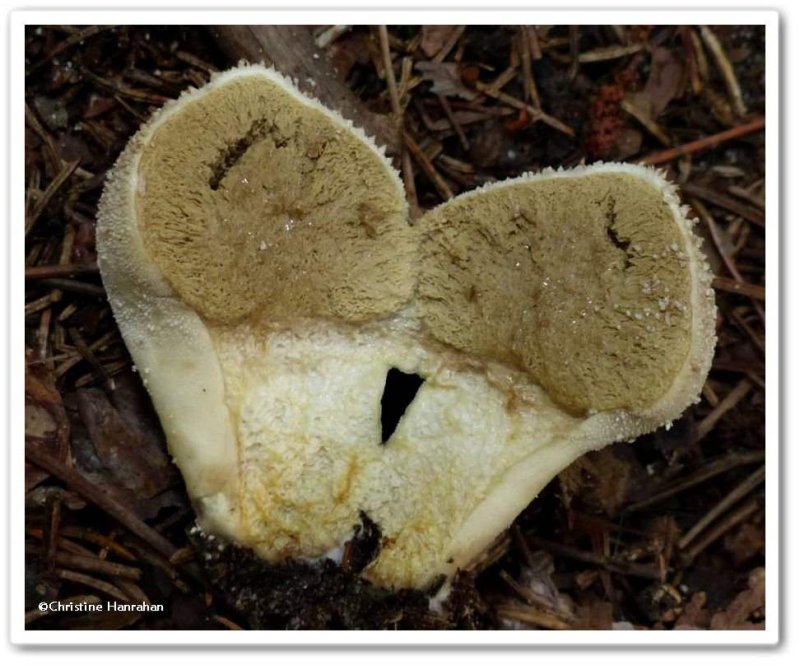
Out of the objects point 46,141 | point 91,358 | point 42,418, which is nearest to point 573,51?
point 46,141

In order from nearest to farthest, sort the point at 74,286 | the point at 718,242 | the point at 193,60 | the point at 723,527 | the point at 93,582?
the point at 93,582 < the point at 74,286 < the point at 193,60 < the point at 723,527 < the point at 718,242

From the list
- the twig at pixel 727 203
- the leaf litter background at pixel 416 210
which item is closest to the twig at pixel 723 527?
the leaf litter background at pixel 416 210

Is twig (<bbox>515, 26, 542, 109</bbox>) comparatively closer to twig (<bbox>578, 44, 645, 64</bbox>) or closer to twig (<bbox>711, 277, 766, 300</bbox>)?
twig (<bbox>578, 44, 645, 64</bbox>)

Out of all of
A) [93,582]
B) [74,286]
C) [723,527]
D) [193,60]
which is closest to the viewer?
[93,582]

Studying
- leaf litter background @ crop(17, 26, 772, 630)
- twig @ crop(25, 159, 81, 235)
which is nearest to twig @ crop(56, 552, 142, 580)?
leaf litter background @ crop(17, 26, 772, 630)

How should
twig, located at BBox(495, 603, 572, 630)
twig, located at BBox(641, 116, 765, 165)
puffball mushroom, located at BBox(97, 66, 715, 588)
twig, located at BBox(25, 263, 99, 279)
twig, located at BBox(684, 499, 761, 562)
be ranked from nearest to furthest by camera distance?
puffball mushroom, located at BBox(97, 66, 715, 588)
twig, located at BBox(25, 263, 99, 279)
twig, located at BBox(495, 603, 572, 630)
twig, located at BBox(684, 499, 761, 562)
twig, located at BBox(641, 116, 765, 165)

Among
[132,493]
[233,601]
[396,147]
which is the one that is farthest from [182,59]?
[233,601]

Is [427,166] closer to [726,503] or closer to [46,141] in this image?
[46,141]
